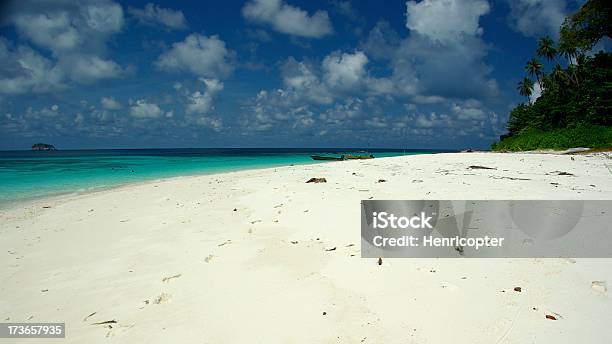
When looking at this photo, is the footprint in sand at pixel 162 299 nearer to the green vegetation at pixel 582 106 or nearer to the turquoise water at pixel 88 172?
the turquoise water at pixel 88 172

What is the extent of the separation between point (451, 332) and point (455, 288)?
722mm

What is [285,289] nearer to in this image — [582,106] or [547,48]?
[582,106]

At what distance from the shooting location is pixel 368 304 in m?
3.02

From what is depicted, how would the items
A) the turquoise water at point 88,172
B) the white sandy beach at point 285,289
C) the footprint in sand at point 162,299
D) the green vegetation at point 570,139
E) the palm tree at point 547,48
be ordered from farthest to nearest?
the palm tree at point 547,48
the green vegetation at point 570,139
the turquoise water at point 88,172
the footprint in sand at point 162,299
the white sandy beach at point 285,289

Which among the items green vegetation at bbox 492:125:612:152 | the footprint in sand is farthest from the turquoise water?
green vegetation at bbox 492:125:612:152

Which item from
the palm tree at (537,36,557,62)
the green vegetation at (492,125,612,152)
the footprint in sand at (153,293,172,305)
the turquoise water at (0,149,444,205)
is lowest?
the turquoise water at (0,149,444,205)

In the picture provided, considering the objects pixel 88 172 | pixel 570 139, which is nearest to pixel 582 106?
pixel 570 139

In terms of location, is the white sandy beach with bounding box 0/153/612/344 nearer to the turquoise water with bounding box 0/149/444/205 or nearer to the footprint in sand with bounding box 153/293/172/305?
the footprint in sand with bounding box 153/293/172/305

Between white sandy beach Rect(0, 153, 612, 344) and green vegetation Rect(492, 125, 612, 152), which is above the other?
green vegetation Rect(492, 125, 612, 152)

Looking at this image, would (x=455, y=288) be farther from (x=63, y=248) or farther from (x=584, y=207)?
(x=63, y=248)

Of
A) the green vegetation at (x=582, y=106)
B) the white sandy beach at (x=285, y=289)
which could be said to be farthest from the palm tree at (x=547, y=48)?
the white sandy beach at (x=285, y=289)

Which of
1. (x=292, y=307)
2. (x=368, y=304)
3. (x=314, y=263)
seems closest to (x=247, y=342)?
(x=292, y=307)

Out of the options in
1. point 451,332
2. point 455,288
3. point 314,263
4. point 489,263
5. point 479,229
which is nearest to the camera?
point 451,332

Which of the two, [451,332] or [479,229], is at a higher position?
[479,229]
